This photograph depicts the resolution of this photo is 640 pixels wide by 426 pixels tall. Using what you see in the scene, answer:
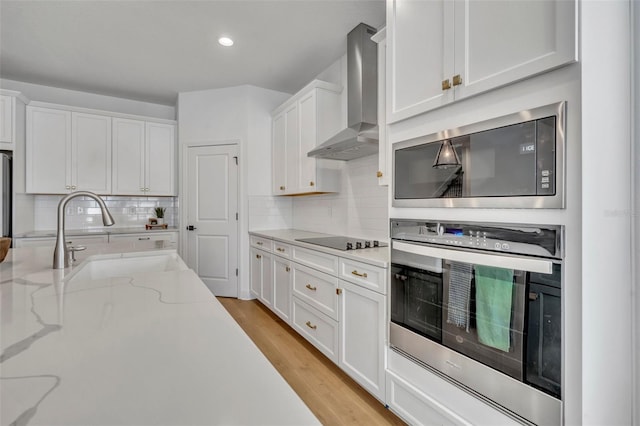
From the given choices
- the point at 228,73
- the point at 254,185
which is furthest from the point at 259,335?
the point at 228,73

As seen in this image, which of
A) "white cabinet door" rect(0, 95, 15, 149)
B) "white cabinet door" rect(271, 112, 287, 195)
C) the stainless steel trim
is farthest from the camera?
"white cabinet door" rect(271, 112, 287, 195)

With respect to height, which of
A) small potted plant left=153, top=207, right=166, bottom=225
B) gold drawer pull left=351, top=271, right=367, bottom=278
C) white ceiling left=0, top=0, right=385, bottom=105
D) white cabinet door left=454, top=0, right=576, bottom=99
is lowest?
gold drawer pull left=351, top=271, right=367, bottom=278

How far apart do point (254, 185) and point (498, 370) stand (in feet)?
11.2

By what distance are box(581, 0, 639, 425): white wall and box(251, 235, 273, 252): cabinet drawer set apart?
2.74m

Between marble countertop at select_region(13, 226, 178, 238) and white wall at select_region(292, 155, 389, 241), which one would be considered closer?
white wall at select_region(292, 155, 389, 241)

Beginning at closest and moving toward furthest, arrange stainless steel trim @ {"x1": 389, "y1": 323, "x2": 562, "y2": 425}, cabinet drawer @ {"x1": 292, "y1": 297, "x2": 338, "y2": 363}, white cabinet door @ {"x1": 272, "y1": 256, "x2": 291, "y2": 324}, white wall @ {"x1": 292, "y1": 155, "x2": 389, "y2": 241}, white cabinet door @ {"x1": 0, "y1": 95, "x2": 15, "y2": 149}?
stainless steel trim @ {"x1": 389, "y1": 323, "x2": 562, "y2": 425}
cabinet drawer @ {"x1": 292, "y1": 297, "x2": 338, "y2": 363}
white wall @ {"x1": 292, "y1": 155, "x2": 389, "y2": 241}
white cabinet door @ {"x1": 272, "y1": 256, "x2": 291, "y2": 324}
white cabinet door @ {"x1": 0, "y1": 95, "x2": 15, "y2": 149}

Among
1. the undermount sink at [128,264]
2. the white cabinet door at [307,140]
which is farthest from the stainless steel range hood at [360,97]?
the undermount sink at [128,264]

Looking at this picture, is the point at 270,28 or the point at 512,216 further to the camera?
the point at 270,28

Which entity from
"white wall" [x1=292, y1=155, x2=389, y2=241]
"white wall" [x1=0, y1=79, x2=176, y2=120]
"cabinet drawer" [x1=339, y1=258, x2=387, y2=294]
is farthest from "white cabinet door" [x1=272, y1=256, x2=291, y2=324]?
"white wall" [x1=0, y1=79, x2=176, y2=120]

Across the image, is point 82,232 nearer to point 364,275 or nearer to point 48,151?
point 48,151

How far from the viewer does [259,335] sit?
2.93 meters

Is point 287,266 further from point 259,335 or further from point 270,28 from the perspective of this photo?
point 270,28

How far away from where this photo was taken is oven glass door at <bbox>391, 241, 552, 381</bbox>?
116cm

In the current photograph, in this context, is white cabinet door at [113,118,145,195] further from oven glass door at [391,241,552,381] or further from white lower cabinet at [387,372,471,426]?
white lower cabinet at [387,372,471,426]
